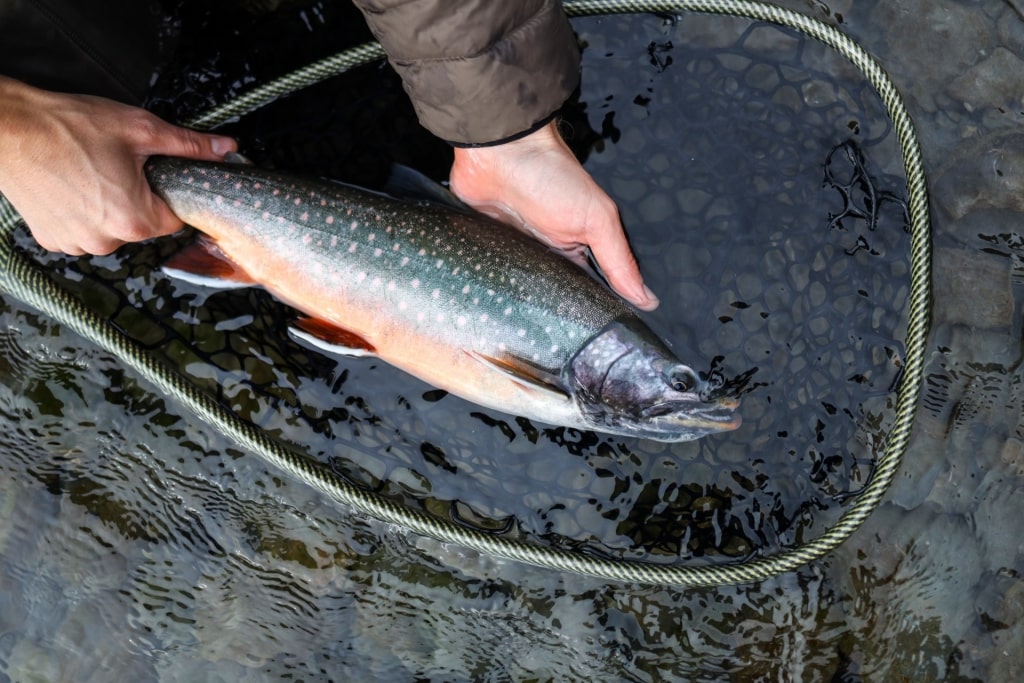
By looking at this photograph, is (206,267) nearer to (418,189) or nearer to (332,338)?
(332,338)

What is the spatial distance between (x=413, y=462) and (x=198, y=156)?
4.34ft

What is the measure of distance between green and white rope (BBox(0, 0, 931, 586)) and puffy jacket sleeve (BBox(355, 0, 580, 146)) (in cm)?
60

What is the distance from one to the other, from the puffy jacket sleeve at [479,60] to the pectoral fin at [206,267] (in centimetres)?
86

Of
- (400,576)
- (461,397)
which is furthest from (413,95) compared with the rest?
(400,576)

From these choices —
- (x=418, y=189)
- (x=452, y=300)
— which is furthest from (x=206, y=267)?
(x=452, y=300)

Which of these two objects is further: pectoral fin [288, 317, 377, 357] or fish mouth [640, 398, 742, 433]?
pectoral fin [288, 317, 377, 357]

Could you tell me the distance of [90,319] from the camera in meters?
2.49

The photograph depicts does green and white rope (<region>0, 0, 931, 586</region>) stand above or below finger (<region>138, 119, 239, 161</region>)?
below

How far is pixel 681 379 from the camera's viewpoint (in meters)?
2.29

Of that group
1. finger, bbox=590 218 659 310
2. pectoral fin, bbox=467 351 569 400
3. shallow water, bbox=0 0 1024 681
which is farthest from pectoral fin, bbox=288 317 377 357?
finger, bbox=590 218 659 310

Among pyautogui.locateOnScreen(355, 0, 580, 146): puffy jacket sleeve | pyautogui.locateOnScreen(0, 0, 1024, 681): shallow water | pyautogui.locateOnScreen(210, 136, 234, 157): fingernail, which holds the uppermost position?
pyautogui.locateOnScreen(355, 0, 580, 146): puffy jacket sleeve

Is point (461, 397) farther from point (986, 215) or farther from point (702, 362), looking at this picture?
point (986, 215)

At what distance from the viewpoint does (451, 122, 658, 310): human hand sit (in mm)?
2451

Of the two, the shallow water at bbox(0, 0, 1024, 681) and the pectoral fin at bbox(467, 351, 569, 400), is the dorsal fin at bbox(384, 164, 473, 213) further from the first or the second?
the pectoral fin at bbox(467, 351, 569, 400)
